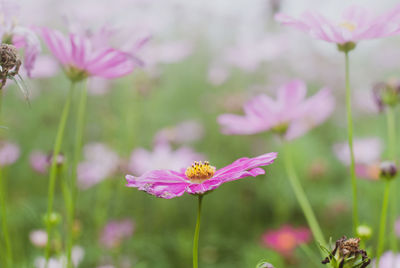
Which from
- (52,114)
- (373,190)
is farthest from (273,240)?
(52,114)

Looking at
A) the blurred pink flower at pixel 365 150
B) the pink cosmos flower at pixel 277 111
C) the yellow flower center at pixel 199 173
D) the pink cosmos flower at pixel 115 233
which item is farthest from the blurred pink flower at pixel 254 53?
the yellow flower center at pixel 199 173

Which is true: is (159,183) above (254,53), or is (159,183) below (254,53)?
below

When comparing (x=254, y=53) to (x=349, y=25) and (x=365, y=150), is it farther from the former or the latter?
(x=349, y=25)

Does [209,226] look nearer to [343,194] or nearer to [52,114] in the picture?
[343,194]

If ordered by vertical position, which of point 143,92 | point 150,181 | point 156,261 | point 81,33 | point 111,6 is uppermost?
point 111,6

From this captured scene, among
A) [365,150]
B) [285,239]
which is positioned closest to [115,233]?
[285,239]
